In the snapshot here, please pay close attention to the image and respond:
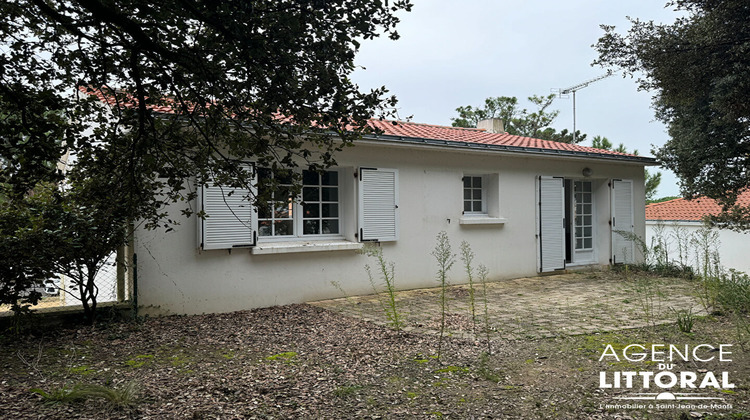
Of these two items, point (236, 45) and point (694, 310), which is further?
point (694, 310)

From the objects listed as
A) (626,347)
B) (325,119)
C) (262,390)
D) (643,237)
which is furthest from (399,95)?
(643,237)

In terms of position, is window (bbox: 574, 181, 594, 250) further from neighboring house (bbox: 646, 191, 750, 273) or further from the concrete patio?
neighboring house (bbox: 646, 191, 750, 273)

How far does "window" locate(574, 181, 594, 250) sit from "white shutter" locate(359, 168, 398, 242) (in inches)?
217

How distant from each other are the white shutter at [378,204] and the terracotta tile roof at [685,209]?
18865mm

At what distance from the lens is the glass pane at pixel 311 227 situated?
26.8 feet

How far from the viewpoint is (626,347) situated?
4.79 meters

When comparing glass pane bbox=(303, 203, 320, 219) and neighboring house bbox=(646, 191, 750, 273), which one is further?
neighboring house bbox=(646, 191, 750, 273)

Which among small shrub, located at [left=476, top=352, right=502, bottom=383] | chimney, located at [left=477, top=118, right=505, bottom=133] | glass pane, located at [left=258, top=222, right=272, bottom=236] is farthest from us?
chimney, located at [left=477, top=118, right=505, bottom=133]

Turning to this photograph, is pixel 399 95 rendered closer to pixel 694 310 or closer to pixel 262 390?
pixel 262 390

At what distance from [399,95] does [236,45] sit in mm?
1272

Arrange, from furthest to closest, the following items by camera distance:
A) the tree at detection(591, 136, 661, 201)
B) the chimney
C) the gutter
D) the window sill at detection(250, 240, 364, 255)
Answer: the tree at detection(591, 136, 661, 201), the chimney, the gutter, the window sill at detection(250, 240, 364, 255)

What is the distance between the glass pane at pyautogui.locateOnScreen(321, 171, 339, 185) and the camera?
8395 millimetres

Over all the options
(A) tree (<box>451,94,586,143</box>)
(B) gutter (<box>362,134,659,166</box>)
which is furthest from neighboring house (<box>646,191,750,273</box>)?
(A) tree (<box>451,94,586,143</box>)

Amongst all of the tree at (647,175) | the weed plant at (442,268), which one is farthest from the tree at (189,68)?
the tree at (647,175)
